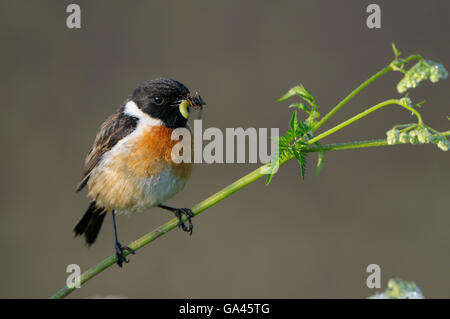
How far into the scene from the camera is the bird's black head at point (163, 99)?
2531 millimetres

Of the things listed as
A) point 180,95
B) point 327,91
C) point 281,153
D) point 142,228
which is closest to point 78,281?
point 281,153

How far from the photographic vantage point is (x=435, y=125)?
6.00 m

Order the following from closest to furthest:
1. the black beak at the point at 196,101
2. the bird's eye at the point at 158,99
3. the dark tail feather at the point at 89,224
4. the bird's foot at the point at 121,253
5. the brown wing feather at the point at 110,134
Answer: the black beak at the point at 196,101
the bird's foot at the point at 121,253
the bird's eye at the point at 158,99
the brown wing feather at the point at 110,134
the dark tail feather at the point at 89,224

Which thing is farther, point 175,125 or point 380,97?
point 380,97

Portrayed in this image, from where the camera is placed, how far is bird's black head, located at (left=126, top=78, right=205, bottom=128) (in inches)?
99.7

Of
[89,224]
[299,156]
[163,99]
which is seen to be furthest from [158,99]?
[299,156]

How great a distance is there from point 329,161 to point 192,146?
3650mm

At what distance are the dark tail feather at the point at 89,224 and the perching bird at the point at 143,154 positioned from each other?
262mm

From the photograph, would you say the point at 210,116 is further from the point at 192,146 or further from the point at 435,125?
the point at 192,146

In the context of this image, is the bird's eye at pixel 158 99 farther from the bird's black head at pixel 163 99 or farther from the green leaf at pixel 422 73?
the green leaf at pixel 422 73

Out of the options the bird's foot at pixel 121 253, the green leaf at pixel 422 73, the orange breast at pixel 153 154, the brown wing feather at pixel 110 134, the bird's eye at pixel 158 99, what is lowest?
the bird's foot at pixel 121 253

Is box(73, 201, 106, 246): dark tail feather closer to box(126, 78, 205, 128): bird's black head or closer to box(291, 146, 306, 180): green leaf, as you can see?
box(126, 78, 205, 128): bird's black head

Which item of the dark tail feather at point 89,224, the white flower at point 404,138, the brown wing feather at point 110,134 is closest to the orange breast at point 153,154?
the brown wing feather at point 110,134

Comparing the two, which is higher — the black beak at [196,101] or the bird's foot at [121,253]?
the black beak at [196,101]
